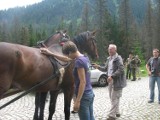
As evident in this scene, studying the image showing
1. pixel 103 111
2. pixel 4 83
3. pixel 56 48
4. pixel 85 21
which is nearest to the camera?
pixel 4 83

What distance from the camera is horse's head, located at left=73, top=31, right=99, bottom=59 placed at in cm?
883

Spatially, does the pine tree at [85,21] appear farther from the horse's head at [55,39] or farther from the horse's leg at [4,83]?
the horse's leg at [4,83]

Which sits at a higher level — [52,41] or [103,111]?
[52,41]

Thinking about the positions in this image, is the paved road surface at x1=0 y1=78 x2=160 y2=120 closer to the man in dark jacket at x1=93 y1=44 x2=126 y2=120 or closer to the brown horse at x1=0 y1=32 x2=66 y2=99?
the man in dark jacket at x1=93 y1=44 x2=126 y2=120

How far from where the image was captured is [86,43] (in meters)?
8.95

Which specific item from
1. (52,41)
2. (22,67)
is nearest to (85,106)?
(22,67)

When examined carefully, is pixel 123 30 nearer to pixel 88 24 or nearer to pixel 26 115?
pixel 88 24

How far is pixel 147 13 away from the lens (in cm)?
7706

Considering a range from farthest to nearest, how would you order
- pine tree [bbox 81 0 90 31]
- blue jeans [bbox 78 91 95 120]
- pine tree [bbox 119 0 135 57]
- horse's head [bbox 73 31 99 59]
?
pine tree [bbox 81 0 90 31] < pine tree [bbox 119 0 135 57] < horse's head [bbox 73 31 99 59] < blue jeans [bbox 78 91 95 120]

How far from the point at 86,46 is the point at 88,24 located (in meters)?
63.5

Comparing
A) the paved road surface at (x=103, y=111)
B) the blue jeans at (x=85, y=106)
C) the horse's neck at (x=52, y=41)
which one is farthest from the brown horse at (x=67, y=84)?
the blue jeans at (x=85, y=106)

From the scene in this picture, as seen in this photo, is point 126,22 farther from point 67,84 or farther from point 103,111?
point 67,84

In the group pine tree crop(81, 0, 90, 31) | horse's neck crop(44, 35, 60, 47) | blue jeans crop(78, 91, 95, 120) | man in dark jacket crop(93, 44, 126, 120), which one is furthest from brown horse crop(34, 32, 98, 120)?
pine tree crop(81, 0, 90, 31)

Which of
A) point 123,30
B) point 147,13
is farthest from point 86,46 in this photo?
point 147,13
